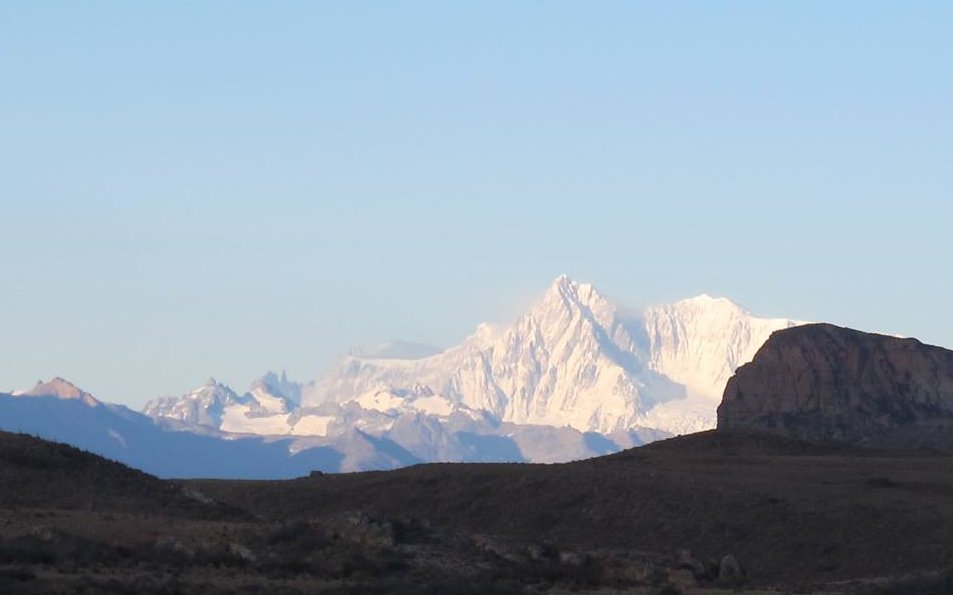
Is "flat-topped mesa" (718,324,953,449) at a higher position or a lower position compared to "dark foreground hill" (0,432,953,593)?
higher

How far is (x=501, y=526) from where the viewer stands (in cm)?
6419

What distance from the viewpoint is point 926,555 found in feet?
188

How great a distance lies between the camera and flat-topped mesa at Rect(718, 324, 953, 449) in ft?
368

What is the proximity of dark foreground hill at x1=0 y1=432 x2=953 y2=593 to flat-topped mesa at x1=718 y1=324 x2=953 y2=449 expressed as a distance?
23702 millimetres

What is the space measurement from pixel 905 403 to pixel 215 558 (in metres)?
79.4

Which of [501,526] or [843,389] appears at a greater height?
[843,389]

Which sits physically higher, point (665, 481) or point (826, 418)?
point (826, 418)

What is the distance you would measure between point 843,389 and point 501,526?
56.7 meters

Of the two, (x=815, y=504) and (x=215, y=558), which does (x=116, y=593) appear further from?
(x=815, y=504)

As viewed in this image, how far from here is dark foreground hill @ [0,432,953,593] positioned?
4219 centimetres

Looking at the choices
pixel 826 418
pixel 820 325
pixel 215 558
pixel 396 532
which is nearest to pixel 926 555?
pixel 396 532

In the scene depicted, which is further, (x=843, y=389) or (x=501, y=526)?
(x=843, y=389)

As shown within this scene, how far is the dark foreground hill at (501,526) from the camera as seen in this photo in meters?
42.2

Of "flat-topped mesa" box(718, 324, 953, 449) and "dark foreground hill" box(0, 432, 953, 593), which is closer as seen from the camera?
"dark foreground hill" box(0, 432, 953, 593)
